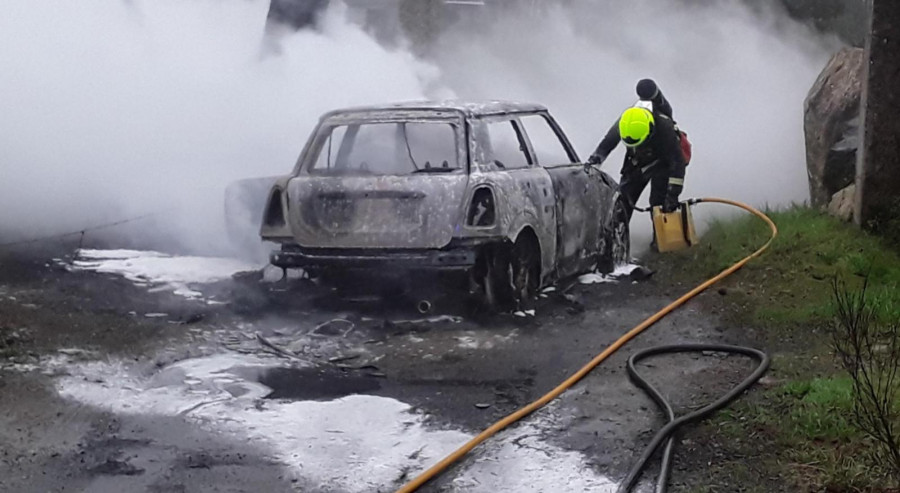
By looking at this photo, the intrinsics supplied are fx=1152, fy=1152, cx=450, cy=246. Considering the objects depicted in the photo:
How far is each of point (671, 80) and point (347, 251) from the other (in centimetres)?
1149

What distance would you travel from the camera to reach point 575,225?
924cm

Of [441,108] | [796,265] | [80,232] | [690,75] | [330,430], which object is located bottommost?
[330,430]

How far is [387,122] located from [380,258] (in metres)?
1.05

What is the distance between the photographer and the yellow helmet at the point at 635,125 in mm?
10523

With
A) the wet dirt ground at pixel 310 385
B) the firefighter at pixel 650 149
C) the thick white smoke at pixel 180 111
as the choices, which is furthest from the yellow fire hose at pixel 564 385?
the thick white smoke at pixel 180 111

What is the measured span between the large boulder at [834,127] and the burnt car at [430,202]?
3.42m

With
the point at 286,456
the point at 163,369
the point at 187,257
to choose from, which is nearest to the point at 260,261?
the point at 187,257

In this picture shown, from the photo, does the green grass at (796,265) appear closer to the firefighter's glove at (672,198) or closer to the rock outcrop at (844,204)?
the rock outcrop at (844,204)

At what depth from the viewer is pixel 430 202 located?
789cm

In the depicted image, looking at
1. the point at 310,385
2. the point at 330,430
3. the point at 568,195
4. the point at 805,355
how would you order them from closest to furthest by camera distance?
the point at 330,430 < the point at 310,385 < the point at 805,355 < the point at 568,195

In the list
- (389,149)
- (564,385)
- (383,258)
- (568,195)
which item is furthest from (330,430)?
(568,195)

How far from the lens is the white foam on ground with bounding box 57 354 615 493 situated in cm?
512

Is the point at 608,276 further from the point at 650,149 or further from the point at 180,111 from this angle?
the point at 180,111

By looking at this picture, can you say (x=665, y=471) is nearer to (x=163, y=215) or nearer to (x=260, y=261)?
(x=260, y=261)
